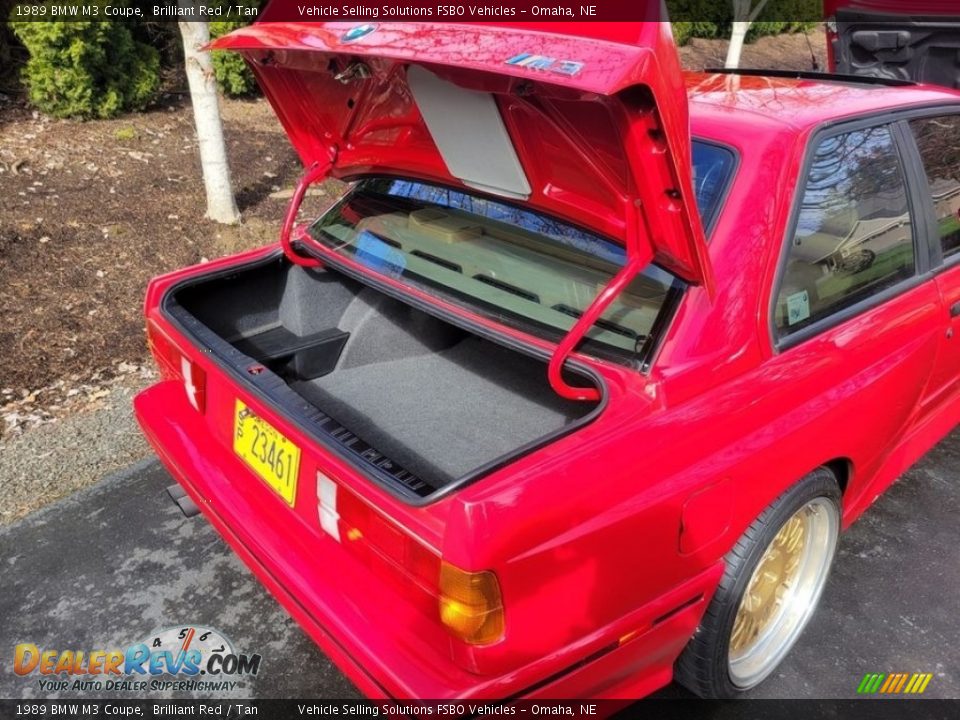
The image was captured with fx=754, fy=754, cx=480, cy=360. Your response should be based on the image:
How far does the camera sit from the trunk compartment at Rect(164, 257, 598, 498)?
7.80ft

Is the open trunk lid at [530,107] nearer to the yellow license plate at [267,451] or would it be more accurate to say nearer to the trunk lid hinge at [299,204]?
the trunk lid hinge at [299,204]

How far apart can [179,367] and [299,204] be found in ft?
2.30

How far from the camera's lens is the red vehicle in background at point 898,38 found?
16.2 ft

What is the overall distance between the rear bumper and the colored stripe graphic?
81cm

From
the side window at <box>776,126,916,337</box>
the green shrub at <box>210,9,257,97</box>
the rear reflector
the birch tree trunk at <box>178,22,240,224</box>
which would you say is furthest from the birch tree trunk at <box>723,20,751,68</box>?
the rear reflector

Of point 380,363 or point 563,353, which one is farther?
point 380,363

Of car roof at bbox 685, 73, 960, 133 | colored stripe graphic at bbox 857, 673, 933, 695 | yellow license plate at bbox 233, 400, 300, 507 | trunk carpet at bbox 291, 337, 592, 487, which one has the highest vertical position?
car roof at bbox 685, 73, 960, 133

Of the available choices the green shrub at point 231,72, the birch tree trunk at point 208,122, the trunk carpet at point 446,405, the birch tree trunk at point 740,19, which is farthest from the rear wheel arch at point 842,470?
the birch tree trunk at point 740,19

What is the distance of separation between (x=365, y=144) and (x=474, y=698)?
173 centimetres

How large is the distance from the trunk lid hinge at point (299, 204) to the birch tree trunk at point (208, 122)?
9.16 feet

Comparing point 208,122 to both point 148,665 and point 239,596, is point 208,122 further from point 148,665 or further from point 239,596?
point 148,665

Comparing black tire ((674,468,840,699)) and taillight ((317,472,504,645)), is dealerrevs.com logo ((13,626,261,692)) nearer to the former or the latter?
taillight ((317,472,504,645))

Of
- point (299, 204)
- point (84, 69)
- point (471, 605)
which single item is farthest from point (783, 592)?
point (84, 69)

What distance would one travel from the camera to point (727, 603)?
1.92m
